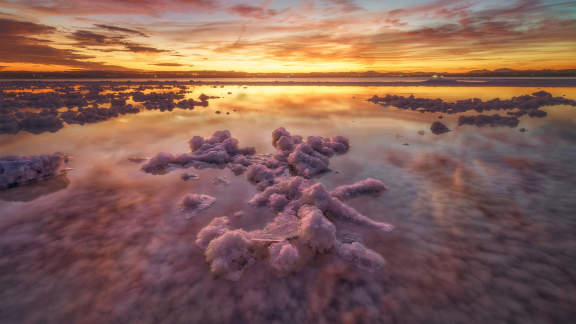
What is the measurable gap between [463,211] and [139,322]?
14.7ft

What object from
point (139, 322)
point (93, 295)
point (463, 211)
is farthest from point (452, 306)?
point (93, 295)

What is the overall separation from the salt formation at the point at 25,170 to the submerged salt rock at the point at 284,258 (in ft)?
17.9

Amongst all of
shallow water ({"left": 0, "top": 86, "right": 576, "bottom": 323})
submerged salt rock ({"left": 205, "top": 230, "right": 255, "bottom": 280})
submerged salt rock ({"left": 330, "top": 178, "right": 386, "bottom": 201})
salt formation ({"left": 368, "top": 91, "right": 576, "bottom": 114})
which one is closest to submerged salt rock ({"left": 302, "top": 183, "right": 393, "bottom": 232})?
shallow water ({"left": 0, "top": 86, "right": 576, "bottom": 323})

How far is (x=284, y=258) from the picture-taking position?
2.52 m

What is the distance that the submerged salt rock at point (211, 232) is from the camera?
9.64 ft

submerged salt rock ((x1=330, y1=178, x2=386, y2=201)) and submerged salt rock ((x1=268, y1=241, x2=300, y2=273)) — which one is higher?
submerged salt rock ((x1=330, y1=178, x2=386, y2=201))

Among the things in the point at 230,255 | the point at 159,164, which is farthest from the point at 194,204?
the point at 159,164

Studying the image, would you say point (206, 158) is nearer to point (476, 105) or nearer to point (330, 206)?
point (330, 206)

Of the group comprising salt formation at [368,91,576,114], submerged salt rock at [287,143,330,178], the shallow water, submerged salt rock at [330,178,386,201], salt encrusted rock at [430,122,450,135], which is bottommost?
the shallow water

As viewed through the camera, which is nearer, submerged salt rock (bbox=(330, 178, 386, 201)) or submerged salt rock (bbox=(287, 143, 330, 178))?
submerged salt rock (bbox=(330, 178, 386, 201))

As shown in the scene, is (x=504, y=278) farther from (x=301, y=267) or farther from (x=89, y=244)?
(x=89, y=244)

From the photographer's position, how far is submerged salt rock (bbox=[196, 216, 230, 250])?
2939mm

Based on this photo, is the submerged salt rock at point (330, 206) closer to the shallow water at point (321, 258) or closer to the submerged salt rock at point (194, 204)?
the shallow water at point (321, 258)

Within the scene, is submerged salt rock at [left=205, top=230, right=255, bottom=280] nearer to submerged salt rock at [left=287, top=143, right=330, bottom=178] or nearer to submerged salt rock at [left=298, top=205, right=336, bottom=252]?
submerged salt rock at [left=298, top=205, right=336, bottom=252]
